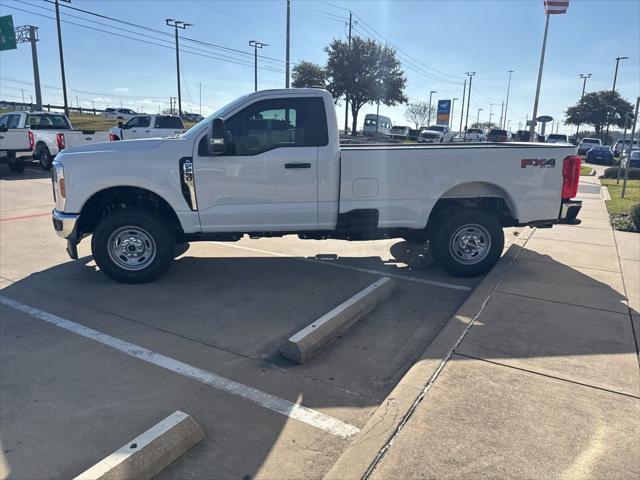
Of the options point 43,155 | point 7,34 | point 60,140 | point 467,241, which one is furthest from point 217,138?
point 7,34

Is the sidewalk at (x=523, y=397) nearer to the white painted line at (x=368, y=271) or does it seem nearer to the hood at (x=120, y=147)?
the white painted line at (x=368, y=271)

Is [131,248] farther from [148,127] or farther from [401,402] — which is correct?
[148,127]

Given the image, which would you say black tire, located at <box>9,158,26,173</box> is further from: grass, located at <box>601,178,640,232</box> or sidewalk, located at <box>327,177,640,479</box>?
grass, located at <box>601,178,640,232</box>

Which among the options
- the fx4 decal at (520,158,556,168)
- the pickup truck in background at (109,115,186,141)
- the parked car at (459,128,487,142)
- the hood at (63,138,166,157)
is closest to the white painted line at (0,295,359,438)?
the hood at (63,138,166,157)

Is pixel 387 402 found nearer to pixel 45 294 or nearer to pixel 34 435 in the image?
pixel 34 435

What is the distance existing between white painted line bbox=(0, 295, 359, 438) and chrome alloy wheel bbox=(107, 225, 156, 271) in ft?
3.48

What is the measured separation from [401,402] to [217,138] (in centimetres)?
334

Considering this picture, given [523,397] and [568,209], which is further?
[568,209]

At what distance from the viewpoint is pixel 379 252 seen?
7.52 meters

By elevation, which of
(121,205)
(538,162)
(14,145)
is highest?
(538,162)

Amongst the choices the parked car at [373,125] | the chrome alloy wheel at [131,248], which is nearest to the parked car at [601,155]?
the parked car at [373,125]

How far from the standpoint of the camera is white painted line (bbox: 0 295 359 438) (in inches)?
122

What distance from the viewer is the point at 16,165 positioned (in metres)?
17.0

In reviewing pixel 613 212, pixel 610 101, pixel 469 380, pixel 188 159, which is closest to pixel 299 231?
pixel 188 159
